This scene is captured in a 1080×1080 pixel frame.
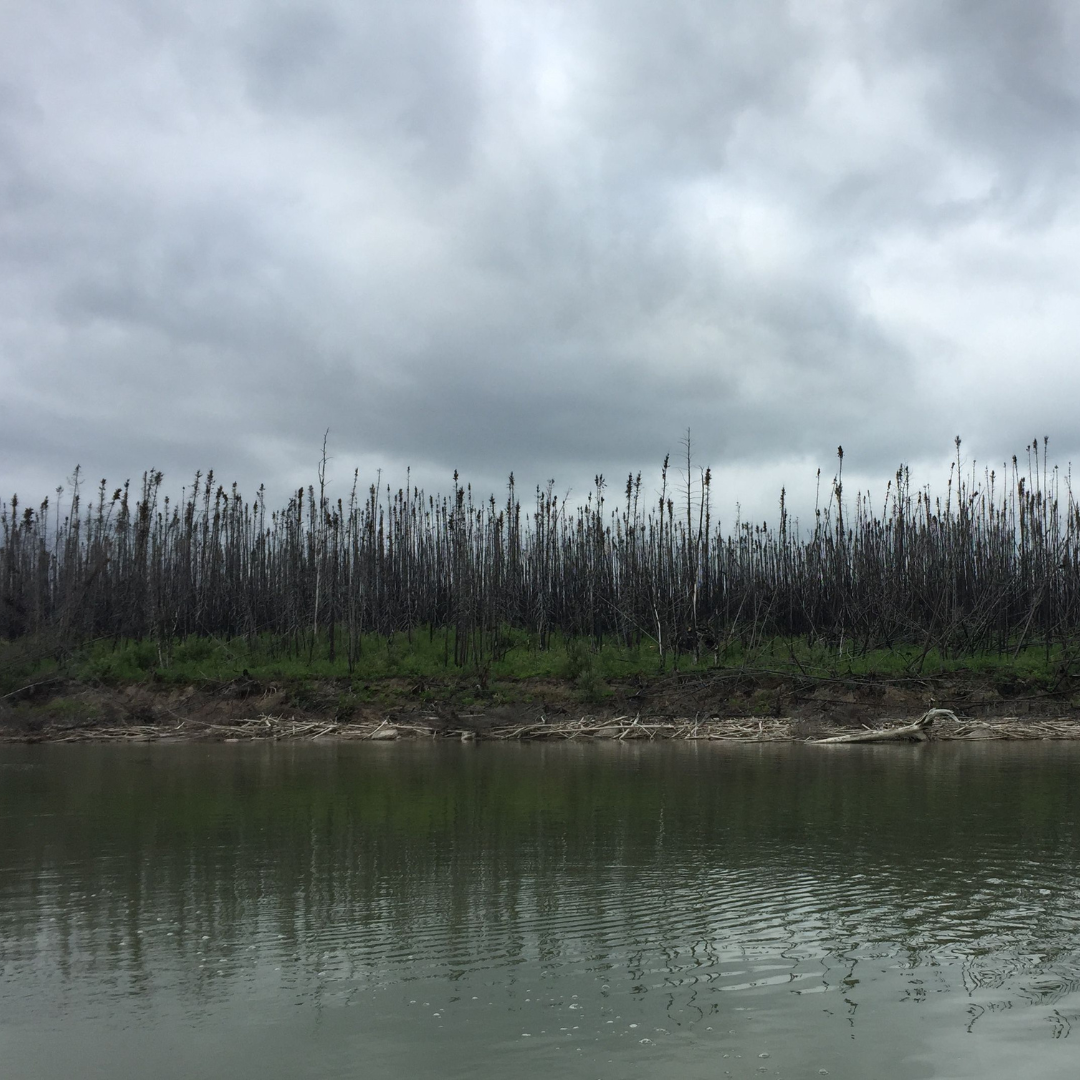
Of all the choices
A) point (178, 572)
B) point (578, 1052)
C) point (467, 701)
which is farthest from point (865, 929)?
point (178, 572)

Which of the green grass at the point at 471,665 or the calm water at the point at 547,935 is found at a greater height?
the green grass at the point at 471,665

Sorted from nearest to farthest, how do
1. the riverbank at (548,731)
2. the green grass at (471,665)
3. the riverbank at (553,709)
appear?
the riverbank at (548,731)
the riverbank at (553,709)
the green grass at (471,665)

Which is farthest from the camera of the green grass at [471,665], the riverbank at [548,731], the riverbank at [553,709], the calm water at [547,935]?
the green grass at [471,665]

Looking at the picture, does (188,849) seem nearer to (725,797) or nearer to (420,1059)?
(420,1059)

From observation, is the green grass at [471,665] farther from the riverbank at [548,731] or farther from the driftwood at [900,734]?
the driftwood at [900,734]

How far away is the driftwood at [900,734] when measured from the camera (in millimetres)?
20172

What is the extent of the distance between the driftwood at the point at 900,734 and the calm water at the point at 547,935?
756 centimetres

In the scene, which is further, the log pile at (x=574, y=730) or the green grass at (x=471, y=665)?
the green grass at (x=471, y=665)

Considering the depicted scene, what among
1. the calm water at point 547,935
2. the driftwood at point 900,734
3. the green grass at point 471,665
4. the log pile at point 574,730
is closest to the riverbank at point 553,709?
the log pile at point 574,730

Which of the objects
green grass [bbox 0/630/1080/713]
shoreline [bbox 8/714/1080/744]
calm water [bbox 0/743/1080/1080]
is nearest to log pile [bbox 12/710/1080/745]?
shoreline [bbox 8/714/1080/744]

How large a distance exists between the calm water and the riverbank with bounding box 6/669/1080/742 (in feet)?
31.9

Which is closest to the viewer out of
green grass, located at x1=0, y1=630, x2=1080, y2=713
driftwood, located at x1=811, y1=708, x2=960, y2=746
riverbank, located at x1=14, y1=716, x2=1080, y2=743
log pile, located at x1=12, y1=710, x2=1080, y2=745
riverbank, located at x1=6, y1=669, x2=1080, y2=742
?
driftwood, located at x1=811, y1=708, x2=960, y2=746

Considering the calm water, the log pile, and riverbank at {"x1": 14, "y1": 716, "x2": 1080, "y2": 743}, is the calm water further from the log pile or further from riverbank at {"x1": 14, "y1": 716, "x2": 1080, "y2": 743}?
riverbank at {"x1": 14, "y1": 716, "x2": 1080, "y2": 743}

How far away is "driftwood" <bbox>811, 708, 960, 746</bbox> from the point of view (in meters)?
20.2
